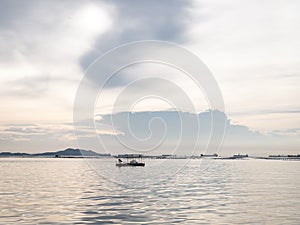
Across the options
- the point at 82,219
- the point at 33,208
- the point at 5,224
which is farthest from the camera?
the point at 33,208

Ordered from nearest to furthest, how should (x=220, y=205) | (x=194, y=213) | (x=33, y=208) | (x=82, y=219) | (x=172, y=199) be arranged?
(x=82, y=219) → (x=194, y=213) → (x=33, y=208) → (x=220, y=205) → (x=172, y=199)

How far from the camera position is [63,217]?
127 ft

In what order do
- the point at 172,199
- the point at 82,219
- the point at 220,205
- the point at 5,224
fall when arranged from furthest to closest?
the point at 172,199 < the point at 220,205 < the point at 82,219 < the point at 5,224

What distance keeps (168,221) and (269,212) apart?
13.1 meters

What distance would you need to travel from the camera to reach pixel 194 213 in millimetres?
41500

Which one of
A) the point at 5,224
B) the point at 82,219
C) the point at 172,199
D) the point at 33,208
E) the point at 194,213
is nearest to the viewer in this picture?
A: the point at 5,224

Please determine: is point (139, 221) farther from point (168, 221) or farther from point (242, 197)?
point (242, 197)

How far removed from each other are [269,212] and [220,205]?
24.2ft

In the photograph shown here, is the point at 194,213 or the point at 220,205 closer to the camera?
the point at 194,213

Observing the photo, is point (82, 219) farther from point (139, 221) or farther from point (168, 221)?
point (168, 221)

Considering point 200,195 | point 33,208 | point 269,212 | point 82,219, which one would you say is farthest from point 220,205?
point 33,208

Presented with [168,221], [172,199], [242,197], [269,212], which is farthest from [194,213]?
[242,197]

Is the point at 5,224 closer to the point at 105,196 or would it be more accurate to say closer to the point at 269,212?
the point at 105,196

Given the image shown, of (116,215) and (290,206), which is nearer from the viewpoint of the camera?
(116,215)
